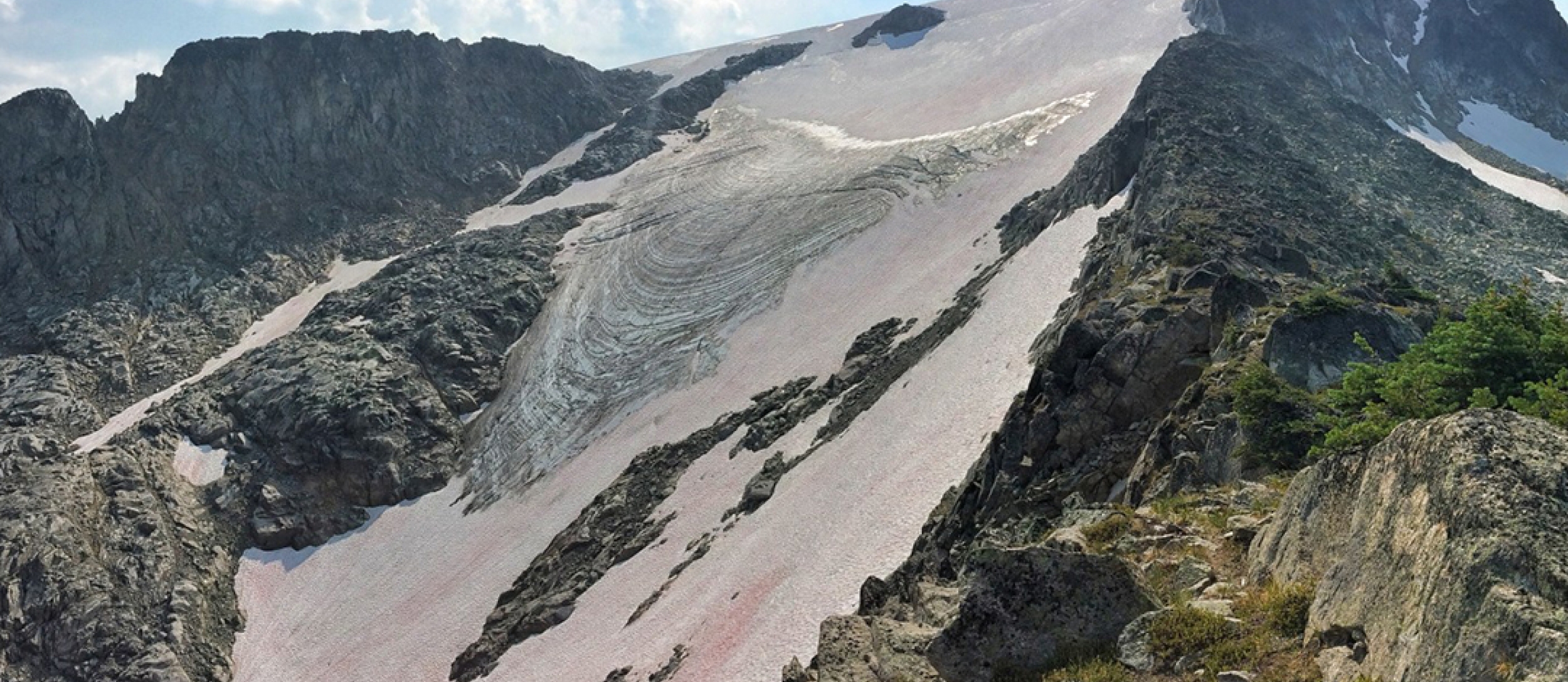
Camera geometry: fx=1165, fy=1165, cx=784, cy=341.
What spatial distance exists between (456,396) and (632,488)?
2236 cm

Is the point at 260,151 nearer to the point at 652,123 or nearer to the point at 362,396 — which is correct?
the point at 652,123

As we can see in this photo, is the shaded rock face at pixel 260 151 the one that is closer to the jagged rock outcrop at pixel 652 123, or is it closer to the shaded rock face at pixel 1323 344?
the jagged rock outcrop at pixel 652 123

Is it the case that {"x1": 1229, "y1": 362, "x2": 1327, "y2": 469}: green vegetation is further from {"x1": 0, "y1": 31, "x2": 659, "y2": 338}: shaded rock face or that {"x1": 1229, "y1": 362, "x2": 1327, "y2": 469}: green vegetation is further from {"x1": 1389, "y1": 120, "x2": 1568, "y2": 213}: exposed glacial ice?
{"x1": 0, "y1": 31, "x2": 659, "y2": 338}: shaded rock face

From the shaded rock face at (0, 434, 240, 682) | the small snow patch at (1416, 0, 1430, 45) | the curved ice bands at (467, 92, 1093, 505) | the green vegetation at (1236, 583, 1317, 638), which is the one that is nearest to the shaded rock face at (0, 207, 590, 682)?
the shaded rock face at (0, 434, 240, 682)

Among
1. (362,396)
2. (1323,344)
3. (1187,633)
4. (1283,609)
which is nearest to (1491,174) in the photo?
(1323,344)

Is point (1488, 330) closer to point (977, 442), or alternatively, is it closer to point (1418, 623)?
point (1418, 623)

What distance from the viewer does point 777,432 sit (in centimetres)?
4400

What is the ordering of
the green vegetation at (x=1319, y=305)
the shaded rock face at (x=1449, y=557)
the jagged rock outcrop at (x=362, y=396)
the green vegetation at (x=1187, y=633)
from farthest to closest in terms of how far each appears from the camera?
the jagged rock outcrop at (x=362, y=396)
the green vegetation at (x=1319, y=305)
the green vegetation at (x=1187, y=633)
the shaded rock face at (x=1449, y=557)

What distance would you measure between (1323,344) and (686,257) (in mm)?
56230

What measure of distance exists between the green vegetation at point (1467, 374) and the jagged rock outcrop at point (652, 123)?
82997 millimetres

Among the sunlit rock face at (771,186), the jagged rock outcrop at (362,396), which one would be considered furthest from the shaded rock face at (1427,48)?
the jagged rock outcrop at (362,396)

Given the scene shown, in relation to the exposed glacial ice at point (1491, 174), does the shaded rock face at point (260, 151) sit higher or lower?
higher

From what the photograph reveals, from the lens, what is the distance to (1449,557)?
912cm

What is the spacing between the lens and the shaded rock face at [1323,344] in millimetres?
20469
